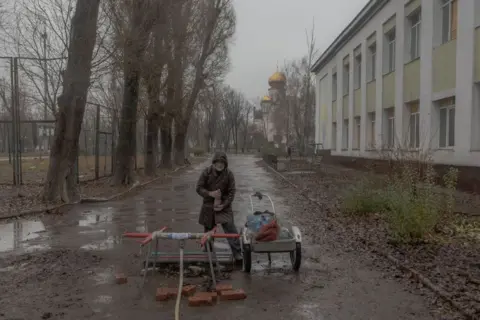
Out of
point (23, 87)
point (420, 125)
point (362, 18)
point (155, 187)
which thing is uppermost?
point (362, 18)

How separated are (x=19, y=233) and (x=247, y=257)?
544cm

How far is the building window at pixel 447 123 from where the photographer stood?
59.0ft

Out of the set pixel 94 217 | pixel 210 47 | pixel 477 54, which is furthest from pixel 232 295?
pixel 210 47

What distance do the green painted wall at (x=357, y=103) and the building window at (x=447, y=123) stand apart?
12.2m

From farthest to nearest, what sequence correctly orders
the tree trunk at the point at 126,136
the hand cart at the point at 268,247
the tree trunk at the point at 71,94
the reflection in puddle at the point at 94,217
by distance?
1. the tree trunk at the point at 126,136
2. the tree trunk at the point at 71,94
3. the reflection in puddle at the point at 94,217
4. the hand cart at the point at 268,247

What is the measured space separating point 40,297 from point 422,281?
4582 mm

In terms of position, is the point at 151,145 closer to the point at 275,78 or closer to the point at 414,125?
the point at 414,125

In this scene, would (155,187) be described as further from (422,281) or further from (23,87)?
(422,281)

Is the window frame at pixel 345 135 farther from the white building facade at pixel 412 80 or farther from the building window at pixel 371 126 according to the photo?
the building window at pixel 371 126

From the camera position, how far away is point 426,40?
19391mm

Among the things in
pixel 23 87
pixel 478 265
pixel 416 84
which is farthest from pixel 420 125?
pixel 23 87

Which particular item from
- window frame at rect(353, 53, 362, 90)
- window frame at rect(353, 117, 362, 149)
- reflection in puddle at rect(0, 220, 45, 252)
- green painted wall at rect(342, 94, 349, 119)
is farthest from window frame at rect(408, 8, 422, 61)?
reflection in puddle at rect(0, 220, 45, 252)

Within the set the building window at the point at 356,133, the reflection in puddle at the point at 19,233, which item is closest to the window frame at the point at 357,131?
the building window at the point at 356,133

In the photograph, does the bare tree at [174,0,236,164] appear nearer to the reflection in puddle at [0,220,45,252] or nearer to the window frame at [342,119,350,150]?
the window frame at [342,119,350,150]
